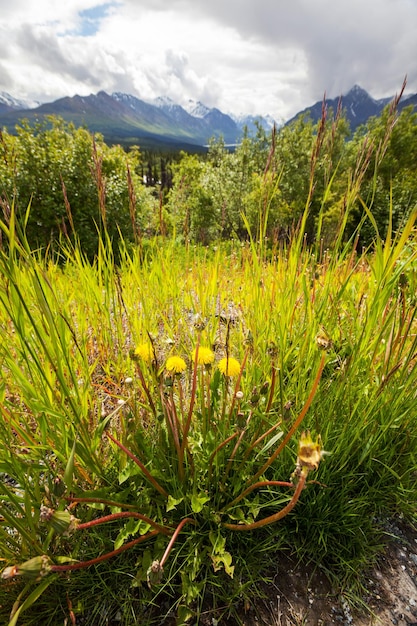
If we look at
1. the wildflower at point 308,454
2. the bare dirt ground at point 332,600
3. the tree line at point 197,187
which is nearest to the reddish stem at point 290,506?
the wildflower at point 308,454

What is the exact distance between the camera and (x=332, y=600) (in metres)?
1.09

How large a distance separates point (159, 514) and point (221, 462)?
298mm

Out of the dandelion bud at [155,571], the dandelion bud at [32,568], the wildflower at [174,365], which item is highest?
the wildflower at [174,365]

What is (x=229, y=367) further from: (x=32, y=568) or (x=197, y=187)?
(x=197, y=187)

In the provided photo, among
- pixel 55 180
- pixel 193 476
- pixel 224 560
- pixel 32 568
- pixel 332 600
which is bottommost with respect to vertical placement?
pixel 332 600

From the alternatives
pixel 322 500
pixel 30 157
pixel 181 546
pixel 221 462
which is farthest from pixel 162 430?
pixel 30 157

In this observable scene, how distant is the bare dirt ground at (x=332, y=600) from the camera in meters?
1.04

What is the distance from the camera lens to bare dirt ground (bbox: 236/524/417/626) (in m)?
1.04

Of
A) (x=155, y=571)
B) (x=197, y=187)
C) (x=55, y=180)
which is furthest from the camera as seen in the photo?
(x=197, y=187)

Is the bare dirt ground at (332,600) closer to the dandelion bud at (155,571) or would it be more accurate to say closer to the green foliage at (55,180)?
the dandelion bud at (155,571)

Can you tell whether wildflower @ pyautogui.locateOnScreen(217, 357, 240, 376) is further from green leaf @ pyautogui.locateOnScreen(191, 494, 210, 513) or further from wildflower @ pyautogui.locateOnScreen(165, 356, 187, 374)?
green leaf @ pyautogui.locateOnScreen(191, 494, 210, 513)

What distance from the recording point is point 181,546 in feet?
3.52

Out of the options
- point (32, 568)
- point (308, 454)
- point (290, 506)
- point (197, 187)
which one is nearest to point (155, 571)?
point (32, 568)

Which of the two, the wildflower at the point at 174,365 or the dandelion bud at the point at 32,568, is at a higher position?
the wildflower at the point at 174,365
